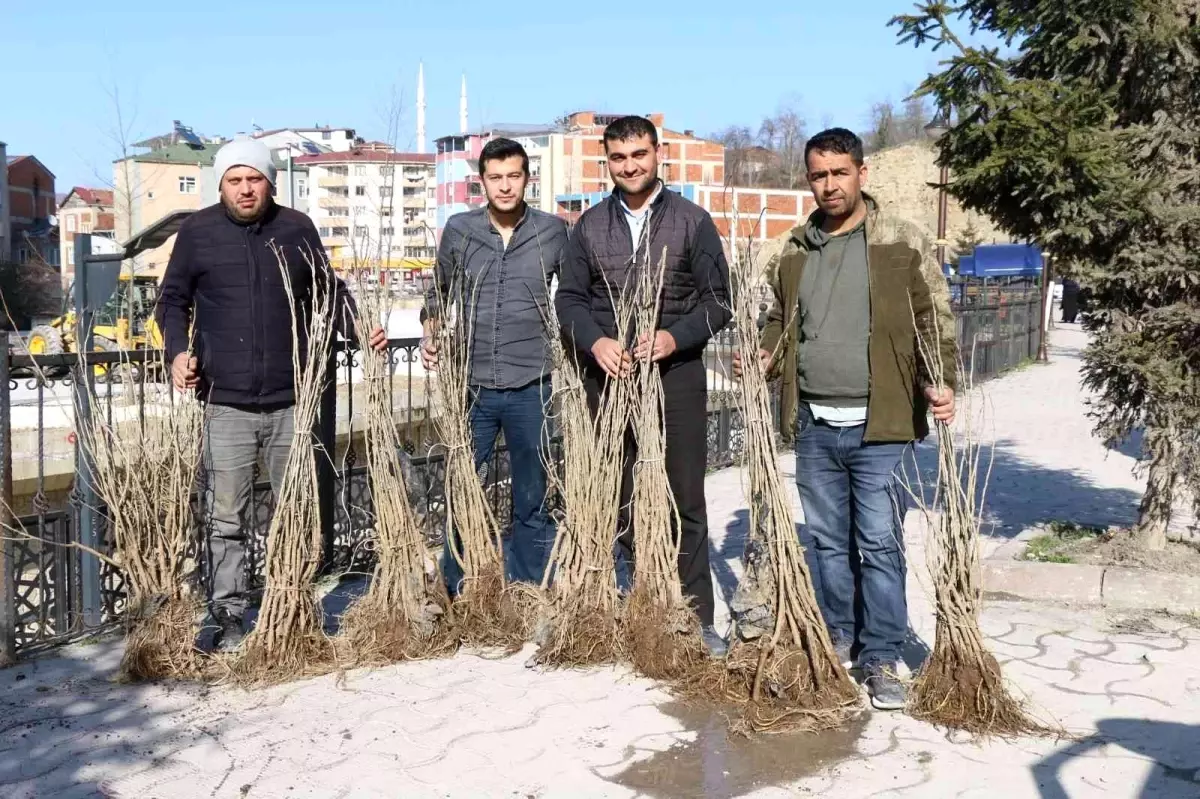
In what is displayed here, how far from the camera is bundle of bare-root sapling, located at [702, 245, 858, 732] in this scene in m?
3.45

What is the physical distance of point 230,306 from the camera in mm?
3971

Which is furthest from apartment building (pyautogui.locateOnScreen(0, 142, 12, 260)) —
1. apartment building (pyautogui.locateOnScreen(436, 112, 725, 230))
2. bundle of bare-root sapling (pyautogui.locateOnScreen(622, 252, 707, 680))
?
bundle of bare-root sapling (pyautogui.locateOnScreen(622, 252, 707, 680))

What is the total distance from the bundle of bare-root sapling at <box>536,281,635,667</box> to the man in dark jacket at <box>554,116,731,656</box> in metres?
0.09

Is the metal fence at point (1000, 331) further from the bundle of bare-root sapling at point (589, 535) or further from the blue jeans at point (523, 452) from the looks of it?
the bundle of bare-root sapling at point (589, 535)

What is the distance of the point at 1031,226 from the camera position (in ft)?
16.0

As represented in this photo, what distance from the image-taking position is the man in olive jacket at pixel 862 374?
3564mm

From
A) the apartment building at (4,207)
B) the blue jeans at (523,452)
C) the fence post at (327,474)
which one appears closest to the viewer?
the blue jeans at (523,452)

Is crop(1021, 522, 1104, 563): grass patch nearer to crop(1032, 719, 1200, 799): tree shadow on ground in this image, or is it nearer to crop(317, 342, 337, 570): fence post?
crop(1032, 719, 1200, 799): tree shadow on ground

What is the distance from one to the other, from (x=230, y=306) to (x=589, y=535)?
1536 mm

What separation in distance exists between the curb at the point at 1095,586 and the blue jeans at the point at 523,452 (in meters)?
2.10

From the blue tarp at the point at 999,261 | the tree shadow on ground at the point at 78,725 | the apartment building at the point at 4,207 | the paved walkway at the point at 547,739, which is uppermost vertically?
the apartment building at the point at 4,207

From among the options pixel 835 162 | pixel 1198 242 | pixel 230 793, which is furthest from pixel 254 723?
pixel 1198 242

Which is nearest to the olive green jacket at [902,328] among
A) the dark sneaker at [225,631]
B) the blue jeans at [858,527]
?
the blue jeans at [858,527]

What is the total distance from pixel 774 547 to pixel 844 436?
0.44 meters
